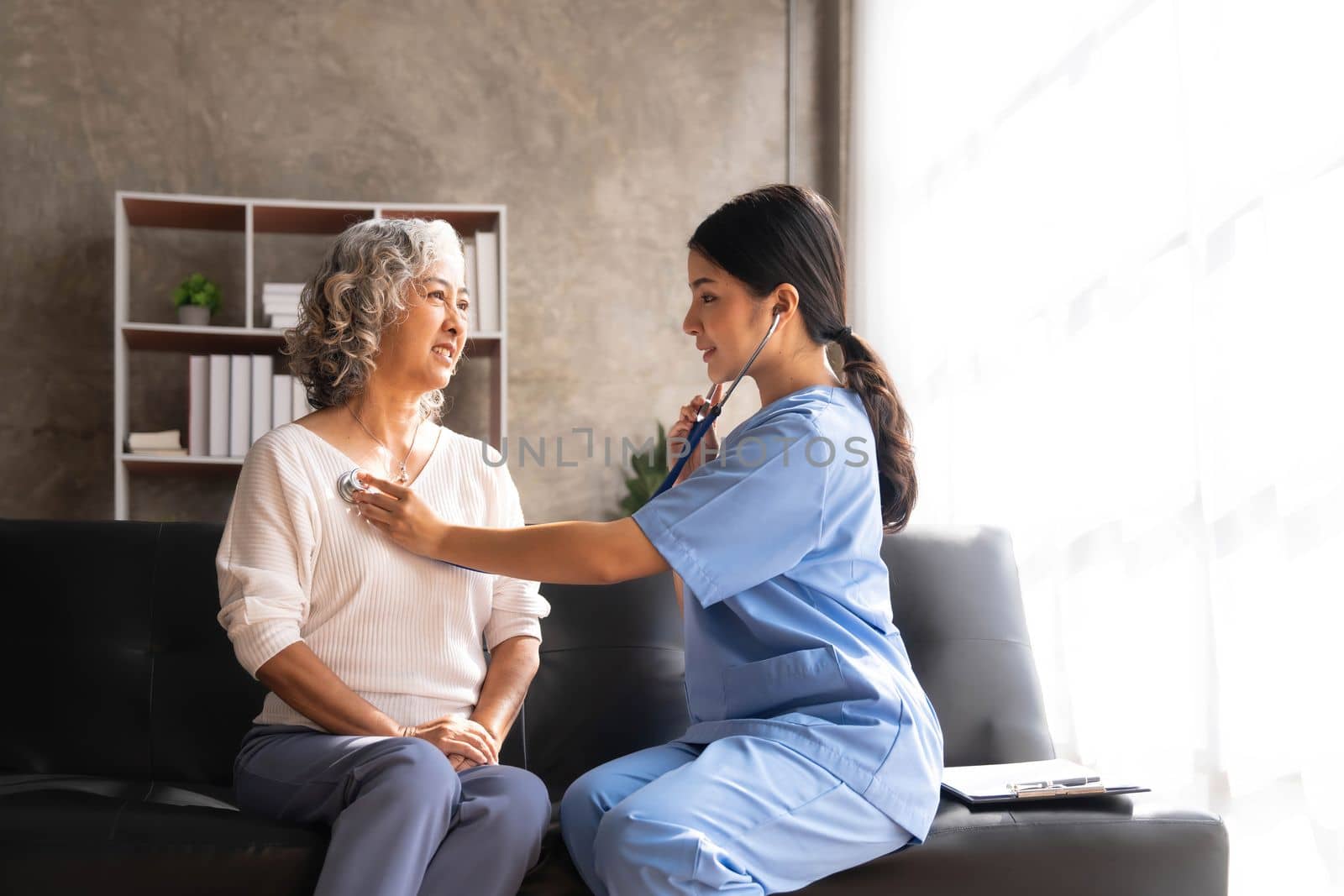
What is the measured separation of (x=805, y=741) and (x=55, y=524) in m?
1.38

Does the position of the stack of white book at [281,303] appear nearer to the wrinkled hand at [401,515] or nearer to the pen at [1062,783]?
the wrinkled hand at [401,515]

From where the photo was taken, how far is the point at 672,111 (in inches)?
161

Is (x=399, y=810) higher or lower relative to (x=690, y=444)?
lower

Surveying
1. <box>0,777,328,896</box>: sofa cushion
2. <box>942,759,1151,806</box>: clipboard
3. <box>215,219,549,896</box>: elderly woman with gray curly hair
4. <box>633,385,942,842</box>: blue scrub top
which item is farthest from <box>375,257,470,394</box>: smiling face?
<box>942,759,1151,806</box>: clipboard

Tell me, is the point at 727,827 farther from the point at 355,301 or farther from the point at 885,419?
the point at 355,301

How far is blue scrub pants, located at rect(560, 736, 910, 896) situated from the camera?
1.28 meters

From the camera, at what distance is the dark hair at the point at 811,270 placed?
160 cm

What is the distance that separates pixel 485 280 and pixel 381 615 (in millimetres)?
2162

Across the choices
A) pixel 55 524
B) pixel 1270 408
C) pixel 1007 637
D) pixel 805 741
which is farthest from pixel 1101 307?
pixel 55 524

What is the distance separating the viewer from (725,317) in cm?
162

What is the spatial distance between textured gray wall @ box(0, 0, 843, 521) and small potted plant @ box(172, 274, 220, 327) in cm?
22

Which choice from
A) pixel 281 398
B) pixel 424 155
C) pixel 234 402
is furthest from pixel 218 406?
pixel 424 155

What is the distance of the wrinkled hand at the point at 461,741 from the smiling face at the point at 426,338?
538mm

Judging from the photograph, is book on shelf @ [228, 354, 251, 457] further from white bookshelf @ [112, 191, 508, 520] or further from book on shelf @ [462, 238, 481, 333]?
book on shelf @ [462, 238, 481, 333]
